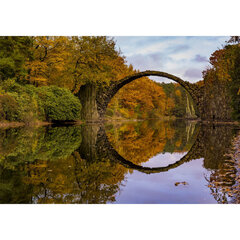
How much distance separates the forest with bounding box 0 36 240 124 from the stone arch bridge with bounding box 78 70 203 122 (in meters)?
0.54

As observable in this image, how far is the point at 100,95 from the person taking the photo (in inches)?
726

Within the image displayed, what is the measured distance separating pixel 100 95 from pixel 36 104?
6.08 m

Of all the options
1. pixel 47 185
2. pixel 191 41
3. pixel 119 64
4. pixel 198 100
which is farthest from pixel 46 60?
pixel 47 185

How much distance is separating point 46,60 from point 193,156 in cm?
1302

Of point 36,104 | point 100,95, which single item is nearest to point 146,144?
point 36,104

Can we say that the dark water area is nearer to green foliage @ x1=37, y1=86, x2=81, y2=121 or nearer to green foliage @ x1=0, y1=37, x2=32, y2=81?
green foliage @ x1=0, y1=37, x2=32, y2=81

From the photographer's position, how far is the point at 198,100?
62.3 feet

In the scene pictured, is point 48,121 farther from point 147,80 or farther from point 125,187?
point 147,80

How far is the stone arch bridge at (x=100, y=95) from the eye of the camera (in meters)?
17.5

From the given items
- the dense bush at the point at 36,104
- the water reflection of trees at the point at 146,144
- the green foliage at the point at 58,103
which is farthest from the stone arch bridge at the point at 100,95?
the water reflection of trees at the point at 146,144

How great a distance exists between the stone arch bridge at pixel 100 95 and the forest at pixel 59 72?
0.54 m

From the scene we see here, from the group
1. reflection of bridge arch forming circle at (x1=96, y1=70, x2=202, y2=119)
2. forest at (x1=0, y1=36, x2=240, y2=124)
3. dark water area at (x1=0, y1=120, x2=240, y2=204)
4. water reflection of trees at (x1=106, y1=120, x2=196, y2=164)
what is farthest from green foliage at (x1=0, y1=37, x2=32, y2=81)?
dark water area at (x1=0, y1=120, x2=240, y2=204)
